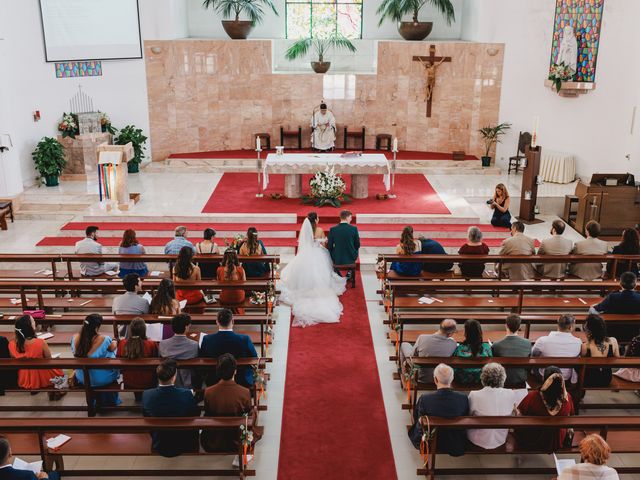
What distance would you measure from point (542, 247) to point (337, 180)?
508cm

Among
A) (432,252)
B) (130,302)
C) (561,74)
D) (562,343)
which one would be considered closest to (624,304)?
(562,343)

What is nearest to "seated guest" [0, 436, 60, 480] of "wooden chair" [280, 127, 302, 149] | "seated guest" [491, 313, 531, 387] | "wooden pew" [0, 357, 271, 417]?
"wooden pew" [0, 357, 271, 417]

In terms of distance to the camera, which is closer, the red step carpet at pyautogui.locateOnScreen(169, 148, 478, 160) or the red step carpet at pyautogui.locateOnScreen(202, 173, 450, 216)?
the red step carpet at pyautogui.locateOnScreen(202, 173, 450, 216)

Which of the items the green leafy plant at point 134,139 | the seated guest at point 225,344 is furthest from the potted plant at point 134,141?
the seated guest at point 225,344

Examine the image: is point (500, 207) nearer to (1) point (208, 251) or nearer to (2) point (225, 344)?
(1) point (208, 251)

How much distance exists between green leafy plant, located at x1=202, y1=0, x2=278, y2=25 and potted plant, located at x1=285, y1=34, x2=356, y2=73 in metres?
1.34

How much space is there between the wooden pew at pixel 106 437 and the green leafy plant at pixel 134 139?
11.6 meters

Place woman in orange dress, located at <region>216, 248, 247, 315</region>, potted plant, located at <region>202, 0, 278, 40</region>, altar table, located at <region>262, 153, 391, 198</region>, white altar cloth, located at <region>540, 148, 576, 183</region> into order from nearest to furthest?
1. woman in orange dress, located at <region>216, 248, 247, 315</region>
2. altar table, located at <region>262, 153, 391, 198</region>
3. white altar cloth, located at <region>540, 148, 576, 183</region>
4. potted plant, located at <region>202, 0, 278, 40</region>

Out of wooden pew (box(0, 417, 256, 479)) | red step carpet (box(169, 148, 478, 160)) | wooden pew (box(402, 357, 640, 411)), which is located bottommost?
wooden pew (box(0, 417, 256, 479))

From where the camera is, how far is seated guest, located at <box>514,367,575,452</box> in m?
5.36

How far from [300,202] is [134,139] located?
524 cm

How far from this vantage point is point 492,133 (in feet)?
56.5

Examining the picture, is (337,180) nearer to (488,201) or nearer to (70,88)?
(488,201)

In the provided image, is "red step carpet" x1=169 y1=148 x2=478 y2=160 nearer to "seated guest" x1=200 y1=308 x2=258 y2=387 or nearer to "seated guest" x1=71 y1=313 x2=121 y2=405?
"seated guest" x1=71 y1=313 x2=121 y2=405
